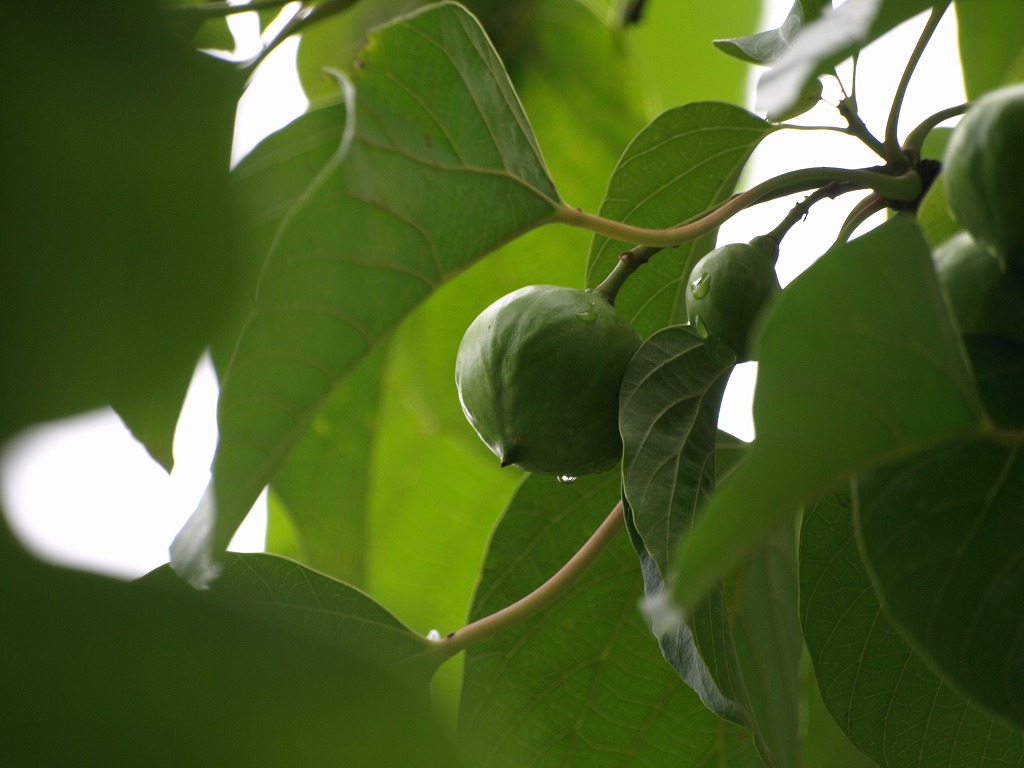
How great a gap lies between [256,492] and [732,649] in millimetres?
248

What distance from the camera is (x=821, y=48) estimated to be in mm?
390

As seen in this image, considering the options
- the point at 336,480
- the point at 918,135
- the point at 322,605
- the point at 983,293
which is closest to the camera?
the point at 983,293

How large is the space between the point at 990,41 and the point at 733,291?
1.61ft

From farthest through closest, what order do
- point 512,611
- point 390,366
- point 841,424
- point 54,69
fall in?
1. point 390,366
2. point 512,611
3. point 841,424
4. point 54,69

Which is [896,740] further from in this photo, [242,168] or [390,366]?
[390,366]

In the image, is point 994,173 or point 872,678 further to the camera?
point 872,678

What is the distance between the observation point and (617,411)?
A: 0.55 metres

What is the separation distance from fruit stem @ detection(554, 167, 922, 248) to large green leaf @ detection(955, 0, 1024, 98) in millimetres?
368

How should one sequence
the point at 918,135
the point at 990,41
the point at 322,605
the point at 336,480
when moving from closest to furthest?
the point at 918,135, the point at 322,605, the point at 990,41, the point at 336,480

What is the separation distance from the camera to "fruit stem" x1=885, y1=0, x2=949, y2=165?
561 millimetres

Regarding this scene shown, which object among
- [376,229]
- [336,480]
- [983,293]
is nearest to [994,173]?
[983,293]

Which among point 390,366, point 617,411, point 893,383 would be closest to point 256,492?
point 617,411

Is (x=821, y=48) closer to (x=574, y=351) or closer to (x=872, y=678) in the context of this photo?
(x=574, y=351)

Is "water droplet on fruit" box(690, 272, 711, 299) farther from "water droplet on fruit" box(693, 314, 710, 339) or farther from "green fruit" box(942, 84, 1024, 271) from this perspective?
"green fruit" box(942, 84, 1024, 271)
